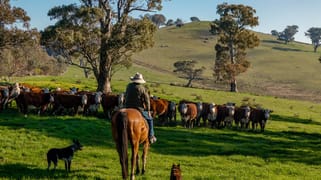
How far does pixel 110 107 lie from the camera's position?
24.6 meters

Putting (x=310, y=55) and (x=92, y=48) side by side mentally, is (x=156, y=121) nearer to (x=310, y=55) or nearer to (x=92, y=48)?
(x=92, y=48)

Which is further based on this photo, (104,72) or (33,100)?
(104,72)

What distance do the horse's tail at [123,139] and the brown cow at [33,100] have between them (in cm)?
1315

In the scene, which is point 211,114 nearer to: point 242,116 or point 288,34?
point 242,116

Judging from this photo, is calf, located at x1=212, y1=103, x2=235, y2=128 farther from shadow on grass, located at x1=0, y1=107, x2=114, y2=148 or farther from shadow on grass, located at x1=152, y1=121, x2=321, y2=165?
shadow on grass, located at x1=0, y1=107, x2=114, y2=148

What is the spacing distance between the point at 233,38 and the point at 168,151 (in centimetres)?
4413

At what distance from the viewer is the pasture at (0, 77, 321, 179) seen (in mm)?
11930

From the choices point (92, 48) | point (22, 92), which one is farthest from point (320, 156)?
point (92, 48)

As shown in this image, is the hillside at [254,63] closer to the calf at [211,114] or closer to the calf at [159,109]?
the calf at [211,114]

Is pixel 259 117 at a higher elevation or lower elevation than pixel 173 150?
higher

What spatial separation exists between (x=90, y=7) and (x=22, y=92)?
12323 millimetres

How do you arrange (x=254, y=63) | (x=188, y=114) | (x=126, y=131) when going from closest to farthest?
(x=126, y=131)
(x=188, y=114)
(x=254, y=63)

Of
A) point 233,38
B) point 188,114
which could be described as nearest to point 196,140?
point 188,114

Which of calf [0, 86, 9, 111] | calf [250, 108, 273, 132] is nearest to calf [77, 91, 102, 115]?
calf [0, 86, 9, 111]
